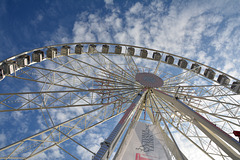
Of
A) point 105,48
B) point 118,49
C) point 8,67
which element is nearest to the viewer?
point 8,67

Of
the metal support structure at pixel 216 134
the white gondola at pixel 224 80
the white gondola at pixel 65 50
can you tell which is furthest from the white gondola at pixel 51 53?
the white gondola at pixel 224 80

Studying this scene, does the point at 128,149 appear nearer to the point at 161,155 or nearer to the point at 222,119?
the point at 161,155

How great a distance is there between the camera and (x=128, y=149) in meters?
8.47

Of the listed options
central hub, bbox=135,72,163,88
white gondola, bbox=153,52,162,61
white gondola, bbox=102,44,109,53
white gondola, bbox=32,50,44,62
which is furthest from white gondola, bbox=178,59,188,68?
white gondola, bbox=32,50,44,62

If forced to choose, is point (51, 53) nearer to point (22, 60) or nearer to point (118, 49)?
point (22, 60)

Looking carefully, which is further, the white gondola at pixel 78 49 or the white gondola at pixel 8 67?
the white gondola at pixel 78 49

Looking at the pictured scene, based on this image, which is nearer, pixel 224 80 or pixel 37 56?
pixel 37 56

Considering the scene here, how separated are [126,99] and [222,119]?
10000 mm

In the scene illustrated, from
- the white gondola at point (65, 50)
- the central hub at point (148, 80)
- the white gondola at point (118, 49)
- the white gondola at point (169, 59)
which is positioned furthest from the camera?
the white gondola at point (169, 59)

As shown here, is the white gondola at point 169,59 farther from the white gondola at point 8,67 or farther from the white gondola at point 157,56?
the white gondola at point 8,67

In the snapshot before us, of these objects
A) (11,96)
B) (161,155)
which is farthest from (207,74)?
(11,96)

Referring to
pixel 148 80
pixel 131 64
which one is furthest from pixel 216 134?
pixel 131 64

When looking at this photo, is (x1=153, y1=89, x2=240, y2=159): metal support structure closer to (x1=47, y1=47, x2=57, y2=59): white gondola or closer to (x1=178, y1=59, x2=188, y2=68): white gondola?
(x1=178, y1=59, x2=188, y2=68): white gondola

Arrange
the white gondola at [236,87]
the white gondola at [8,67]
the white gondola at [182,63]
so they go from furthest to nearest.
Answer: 1. the white gondola at [182,63]
2. the white gondola at [236,87]
3. the white gondola at [8,67]
